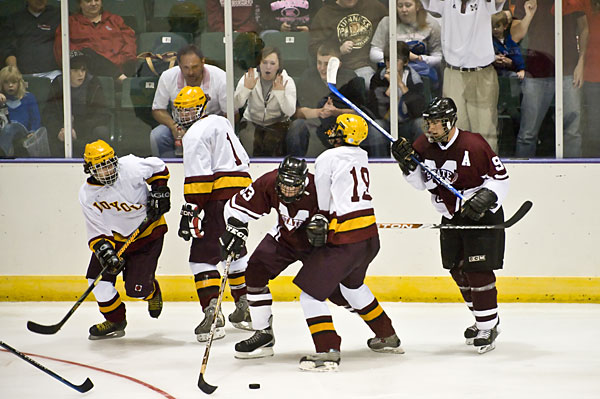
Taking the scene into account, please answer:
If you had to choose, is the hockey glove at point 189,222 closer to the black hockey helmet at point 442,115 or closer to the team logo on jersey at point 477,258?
the black hockey helmet at point 442,115

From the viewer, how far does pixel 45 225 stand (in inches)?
218

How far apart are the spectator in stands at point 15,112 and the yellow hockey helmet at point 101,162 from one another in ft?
4.90

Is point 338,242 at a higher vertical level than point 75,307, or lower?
higher

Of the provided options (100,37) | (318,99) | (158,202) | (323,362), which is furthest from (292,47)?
(323,362)

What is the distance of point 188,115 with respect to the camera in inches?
179

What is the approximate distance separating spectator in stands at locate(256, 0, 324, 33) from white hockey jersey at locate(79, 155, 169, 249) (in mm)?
1416

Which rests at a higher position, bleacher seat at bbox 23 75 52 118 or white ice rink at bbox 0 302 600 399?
bleacher seat at bbox 23 75 52 118

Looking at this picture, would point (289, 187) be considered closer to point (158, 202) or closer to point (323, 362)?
point (323, 362)

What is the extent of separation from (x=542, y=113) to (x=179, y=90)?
209 centimetres

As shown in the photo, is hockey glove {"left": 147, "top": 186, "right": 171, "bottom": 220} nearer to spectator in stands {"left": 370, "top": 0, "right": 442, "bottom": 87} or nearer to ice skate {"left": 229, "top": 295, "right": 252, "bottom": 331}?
ice skate {"left": 229, "top": 295, "right": 252, "bottom": 331}

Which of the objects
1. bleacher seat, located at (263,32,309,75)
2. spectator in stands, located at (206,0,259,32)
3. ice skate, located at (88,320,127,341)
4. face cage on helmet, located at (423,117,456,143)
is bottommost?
ice skate, located at (88,320,127,341)

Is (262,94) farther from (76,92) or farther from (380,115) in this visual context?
(76,92)

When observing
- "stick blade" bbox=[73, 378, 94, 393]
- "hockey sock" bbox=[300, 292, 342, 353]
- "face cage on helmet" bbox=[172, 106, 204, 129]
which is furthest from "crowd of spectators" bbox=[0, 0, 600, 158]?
"stick blade" bbox=[73, 378, 94, 393]

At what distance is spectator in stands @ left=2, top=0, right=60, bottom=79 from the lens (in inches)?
225
